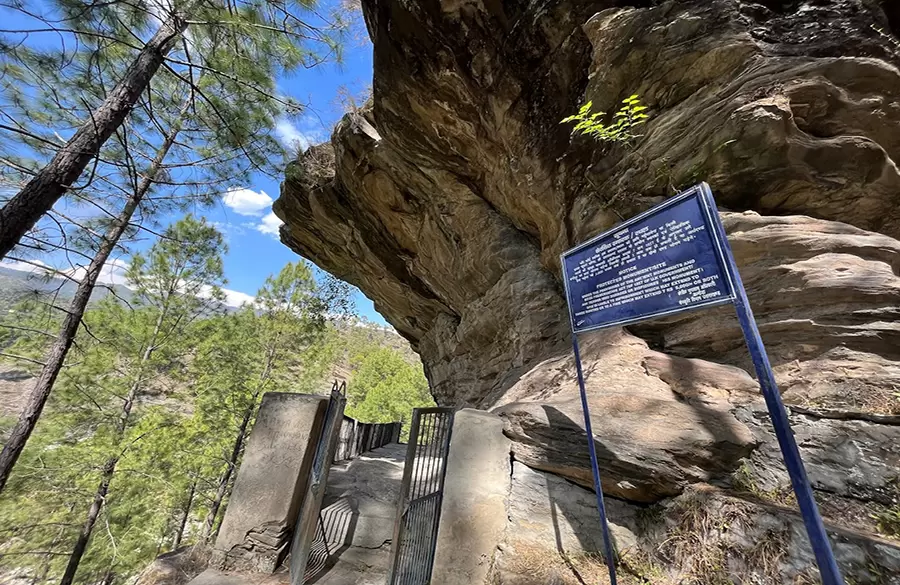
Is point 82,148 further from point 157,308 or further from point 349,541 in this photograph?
point 157,308

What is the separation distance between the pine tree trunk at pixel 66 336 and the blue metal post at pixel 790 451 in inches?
246

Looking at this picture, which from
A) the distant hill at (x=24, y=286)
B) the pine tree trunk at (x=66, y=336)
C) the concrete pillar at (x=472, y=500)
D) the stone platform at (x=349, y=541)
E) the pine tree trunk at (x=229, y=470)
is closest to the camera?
the concrete pillar at (x=472, y=500)

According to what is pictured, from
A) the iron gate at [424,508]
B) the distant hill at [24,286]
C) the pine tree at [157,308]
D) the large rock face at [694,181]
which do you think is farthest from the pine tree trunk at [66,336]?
the iron gate at [424,508]

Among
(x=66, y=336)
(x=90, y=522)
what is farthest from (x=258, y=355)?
(x=66, y=336)

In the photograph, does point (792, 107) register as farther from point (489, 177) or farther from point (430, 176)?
point (430, 176)

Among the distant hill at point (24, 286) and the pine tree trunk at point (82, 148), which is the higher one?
the pine tree trunk at point (82, 148)

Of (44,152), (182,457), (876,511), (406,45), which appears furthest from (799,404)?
(182,457)

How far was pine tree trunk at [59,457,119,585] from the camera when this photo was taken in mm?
7594

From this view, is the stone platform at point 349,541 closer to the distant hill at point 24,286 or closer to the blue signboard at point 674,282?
the blue signboard at point 674,282

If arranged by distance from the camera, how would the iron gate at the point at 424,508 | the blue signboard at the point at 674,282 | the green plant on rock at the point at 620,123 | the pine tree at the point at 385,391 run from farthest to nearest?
the pine tree at the point at 385,391 < the green plant on rock at the point at 620,123 < the iron gate at the point at 424,508 < the blue signboard at the point at 674,282

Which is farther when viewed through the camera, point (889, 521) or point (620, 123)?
point (620, 123)

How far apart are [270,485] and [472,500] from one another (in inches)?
103

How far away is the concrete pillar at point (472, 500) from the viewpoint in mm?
2465

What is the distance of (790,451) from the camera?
4.34ft
